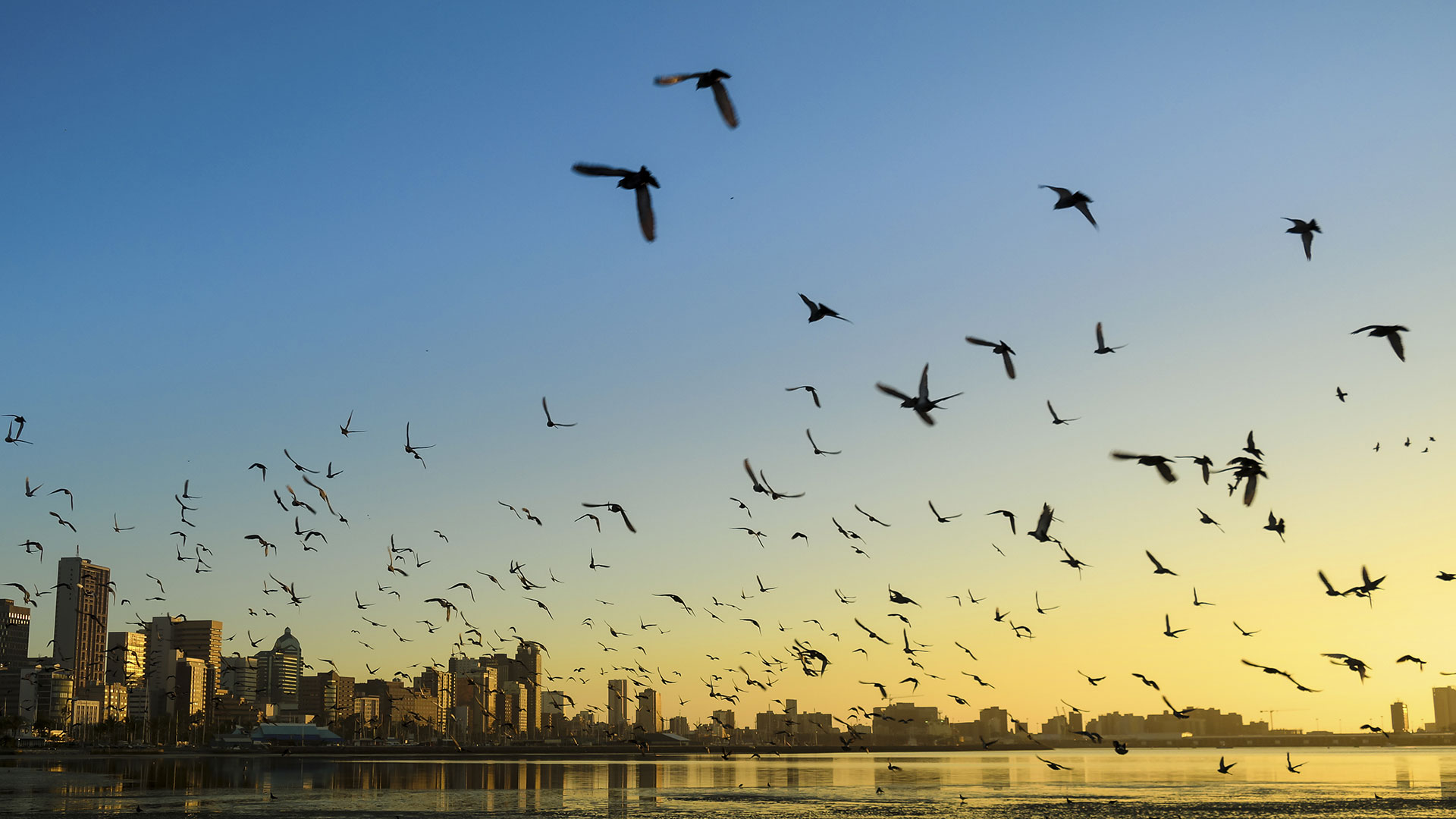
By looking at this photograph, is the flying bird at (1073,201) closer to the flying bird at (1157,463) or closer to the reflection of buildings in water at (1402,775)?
the flying bird at (1157,463)

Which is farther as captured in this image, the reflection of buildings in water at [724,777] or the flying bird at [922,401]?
the reflection of buildings in water at [724,777]

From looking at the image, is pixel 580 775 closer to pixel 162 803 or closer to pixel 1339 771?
pixel 162 803

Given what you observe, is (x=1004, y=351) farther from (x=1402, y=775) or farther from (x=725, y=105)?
(x=1402, y=775)

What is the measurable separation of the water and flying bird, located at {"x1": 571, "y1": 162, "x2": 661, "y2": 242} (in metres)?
→ 47.9

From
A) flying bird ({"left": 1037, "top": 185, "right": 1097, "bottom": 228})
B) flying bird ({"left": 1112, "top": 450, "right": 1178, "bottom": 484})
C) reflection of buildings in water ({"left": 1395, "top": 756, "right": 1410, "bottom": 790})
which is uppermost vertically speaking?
flying bird ({"left": 1037, "top": 185, "right": 1097, "bottom": 228})

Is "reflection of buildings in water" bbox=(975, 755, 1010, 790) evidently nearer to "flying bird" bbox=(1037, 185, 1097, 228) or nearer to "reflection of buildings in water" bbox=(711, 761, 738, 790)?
"reflection of buildings in water" bbox=(711, 761, 738, 790)

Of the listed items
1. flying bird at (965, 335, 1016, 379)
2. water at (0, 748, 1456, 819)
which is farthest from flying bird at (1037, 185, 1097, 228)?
water at (0, 748, 1456, 819)

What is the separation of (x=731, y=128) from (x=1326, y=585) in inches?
1140

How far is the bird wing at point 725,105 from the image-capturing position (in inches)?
611

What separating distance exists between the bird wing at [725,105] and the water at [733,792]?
160 ft

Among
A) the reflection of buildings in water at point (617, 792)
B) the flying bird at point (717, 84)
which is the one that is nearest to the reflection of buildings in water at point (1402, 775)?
the reflection of buildings in water at point (617, 792)

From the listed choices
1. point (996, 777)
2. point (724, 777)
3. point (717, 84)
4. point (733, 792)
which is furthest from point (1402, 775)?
point (717, 84)

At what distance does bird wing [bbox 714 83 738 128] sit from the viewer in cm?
1552

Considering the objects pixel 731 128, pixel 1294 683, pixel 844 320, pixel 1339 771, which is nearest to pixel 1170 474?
pixel 844 320
